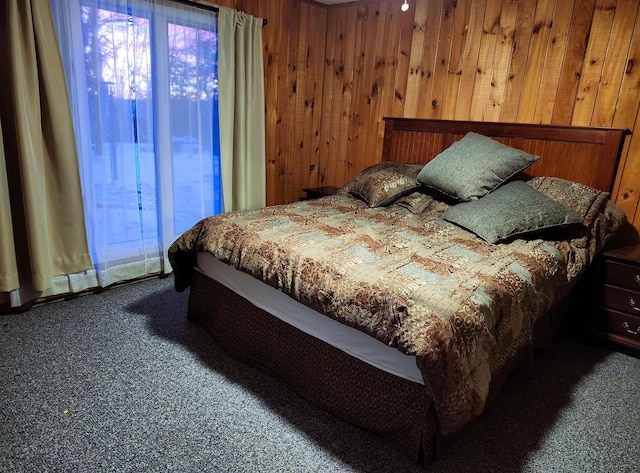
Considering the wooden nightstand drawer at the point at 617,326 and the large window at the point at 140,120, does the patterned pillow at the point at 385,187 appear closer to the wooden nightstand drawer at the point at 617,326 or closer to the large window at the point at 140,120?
the large window at the point at 140,120

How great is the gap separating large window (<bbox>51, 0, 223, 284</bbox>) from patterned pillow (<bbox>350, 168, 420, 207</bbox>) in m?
1.25

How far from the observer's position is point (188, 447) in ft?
5.32

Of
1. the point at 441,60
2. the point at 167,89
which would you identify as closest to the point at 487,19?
the point at 441,60

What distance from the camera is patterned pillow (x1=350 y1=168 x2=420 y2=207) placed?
2854 mm

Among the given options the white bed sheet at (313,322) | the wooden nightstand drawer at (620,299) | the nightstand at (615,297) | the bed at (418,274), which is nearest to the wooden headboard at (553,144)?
the bed at (418,274)

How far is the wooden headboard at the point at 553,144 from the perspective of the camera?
2609 mm

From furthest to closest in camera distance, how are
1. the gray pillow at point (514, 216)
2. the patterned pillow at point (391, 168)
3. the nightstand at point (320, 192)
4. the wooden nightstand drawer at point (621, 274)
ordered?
the nightstand at point (320, 192) < the patterned pillow at point (391, 168) < the wooden nightstand drawer at point (621, 274) < the gray pillow at point (514, 216)

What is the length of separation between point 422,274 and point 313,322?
0.52 meters

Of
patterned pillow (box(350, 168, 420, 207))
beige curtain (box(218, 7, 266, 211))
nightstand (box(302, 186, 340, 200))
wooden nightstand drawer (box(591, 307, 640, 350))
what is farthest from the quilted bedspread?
nightstand (box(302, 186, 340, 200))

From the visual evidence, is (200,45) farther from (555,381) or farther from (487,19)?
(555,381)

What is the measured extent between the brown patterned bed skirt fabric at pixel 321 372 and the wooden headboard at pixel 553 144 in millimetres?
2024

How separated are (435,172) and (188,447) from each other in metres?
2.13

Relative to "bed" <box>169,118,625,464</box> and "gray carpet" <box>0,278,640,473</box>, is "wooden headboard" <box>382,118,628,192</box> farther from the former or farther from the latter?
"gray carpet" <box>0,278,640,473</box>

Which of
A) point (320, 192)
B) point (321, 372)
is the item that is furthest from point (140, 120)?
point (321, 372)
